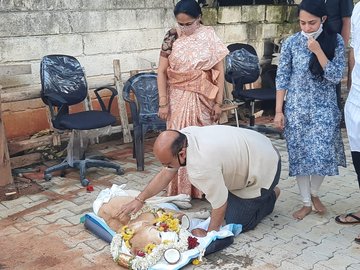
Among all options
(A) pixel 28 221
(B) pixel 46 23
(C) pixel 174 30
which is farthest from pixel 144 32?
(A) pixel 28 221

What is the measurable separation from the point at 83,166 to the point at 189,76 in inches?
64.9

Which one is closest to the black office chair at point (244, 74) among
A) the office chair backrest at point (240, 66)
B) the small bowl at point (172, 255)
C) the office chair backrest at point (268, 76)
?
the office chair backrest at point (240, 66)

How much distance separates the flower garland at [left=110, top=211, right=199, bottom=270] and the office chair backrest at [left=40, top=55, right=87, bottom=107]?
2112 mm

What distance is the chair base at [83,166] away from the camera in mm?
4916

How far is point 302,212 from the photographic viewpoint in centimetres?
393

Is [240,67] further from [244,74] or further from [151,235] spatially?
[151,235]

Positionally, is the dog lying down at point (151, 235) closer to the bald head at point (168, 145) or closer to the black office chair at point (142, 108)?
the bald head at point (168, 145)

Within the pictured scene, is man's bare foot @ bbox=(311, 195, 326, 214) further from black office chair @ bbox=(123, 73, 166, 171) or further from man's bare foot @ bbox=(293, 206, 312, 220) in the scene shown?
black office chair @ bbox=(123, 73, 166, 171)

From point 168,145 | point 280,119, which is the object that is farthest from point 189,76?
point 168,145

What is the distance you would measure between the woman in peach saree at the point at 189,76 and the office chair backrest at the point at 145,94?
35.2 inches

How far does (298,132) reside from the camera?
3.69 meters

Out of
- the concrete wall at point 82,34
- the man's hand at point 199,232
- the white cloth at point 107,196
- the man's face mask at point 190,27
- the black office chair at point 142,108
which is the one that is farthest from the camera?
the concrete wall at point 82,34

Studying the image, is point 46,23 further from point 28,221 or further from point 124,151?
point 28,221

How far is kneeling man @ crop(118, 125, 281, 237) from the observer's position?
3.02 m
